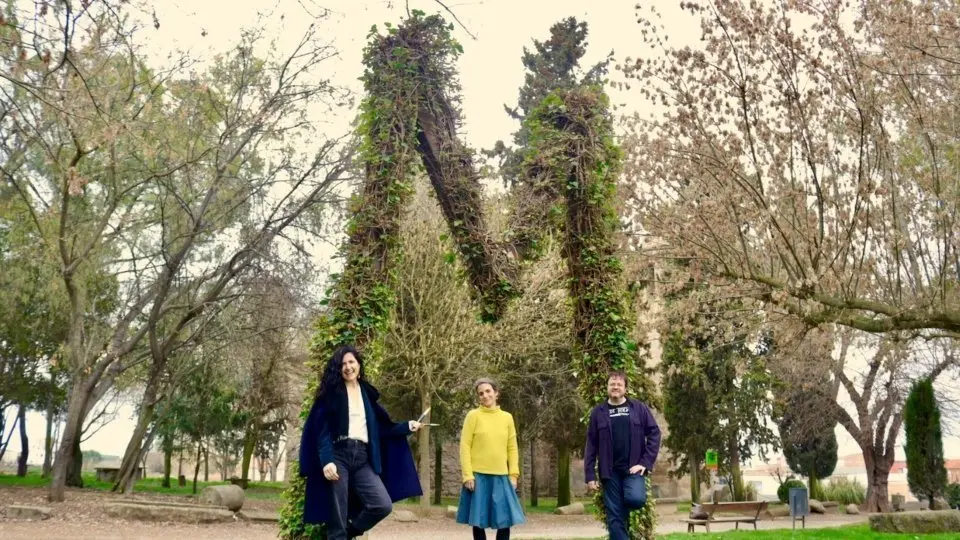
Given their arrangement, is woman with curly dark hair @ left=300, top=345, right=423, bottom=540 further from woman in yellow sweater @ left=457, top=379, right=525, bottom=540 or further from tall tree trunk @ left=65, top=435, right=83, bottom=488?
tall tree trunk @ left=65, top=435, right=83, bottom=488

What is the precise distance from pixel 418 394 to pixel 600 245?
613 inches

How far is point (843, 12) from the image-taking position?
10.5m

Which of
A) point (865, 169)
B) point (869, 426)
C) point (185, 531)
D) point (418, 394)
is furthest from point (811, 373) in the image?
point (185, 531)

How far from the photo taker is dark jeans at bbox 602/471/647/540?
26.0 ft

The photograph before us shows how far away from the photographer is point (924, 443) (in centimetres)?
2217

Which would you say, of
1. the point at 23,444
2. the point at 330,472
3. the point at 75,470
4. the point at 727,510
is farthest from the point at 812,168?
the point at 23,444

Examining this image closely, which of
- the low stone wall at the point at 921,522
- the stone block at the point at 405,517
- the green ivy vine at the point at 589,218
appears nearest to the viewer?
the green ivy vine at the point at 589,218

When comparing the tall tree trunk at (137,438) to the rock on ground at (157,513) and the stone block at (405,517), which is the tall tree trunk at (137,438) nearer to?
the rock on ground at (157,513)

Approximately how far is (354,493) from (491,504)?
1513 millimetres

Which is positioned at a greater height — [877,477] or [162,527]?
[877,477]

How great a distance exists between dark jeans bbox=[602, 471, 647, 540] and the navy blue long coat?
1.80 meters

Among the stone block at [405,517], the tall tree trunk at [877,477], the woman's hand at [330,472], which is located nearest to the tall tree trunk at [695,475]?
the tall tree trunk at [877,477]

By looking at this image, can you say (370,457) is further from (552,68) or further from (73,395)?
(552,68)

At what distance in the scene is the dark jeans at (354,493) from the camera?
276 inches
